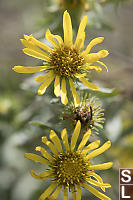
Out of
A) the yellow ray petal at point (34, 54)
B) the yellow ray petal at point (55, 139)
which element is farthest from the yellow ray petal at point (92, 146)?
the yellow ray petal at point (34, 54)

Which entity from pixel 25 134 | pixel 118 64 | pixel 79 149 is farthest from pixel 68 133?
pixel 118 64

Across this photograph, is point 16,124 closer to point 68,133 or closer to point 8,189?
point 8,189

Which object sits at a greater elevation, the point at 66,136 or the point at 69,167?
the point at 66,136

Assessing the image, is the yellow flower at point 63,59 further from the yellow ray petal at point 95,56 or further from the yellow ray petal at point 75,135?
the yellow ray petal at point 75,135

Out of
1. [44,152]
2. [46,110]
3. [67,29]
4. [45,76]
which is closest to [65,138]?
[44,152]

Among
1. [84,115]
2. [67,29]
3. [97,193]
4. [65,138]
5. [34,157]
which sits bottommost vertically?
[97,193]

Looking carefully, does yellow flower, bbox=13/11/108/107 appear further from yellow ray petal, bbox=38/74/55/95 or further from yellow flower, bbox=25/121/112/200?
yellow flower, bbox=25/121/112/200

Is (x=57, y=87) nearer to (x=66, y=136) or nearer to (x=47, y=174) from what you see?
(x=66, y=136)
